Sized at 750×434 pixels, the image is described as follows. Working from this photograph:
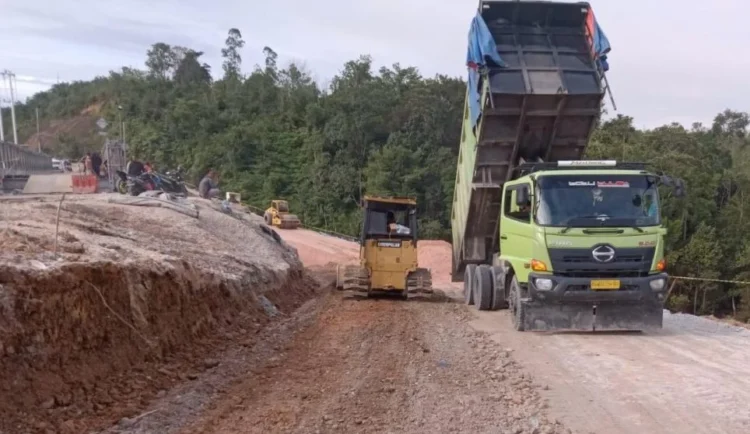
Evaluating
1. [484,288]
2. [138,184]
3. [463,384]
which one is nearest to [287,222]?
[138,184]

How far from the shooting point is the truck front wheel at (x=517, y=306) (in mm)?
10555

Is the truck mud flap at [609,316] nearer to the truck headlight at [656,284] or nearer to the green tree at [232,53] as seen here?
the truck headlight at [656,284]

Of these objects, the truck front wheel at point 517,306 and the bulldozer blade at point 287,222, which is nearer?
the truck front wheel at point 517,306

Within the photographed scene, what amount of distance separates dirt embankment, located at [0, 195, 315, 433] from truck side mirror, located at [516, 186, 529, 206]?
468 centimetres

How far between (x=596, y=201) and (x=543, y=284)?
157 centimetres

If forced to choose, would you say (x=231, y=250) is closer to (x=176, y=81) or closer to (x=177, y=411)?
(x=177, y=411)

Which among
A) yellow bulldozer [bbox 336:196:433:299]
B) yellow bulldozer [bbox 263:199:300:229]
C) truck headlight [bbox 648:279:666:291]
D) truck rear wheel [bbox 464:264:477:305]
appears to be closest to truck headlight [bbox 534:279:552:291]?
truck headlight [bbox 648:279:666:291]

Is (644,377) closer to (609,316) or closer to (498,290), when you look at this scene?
(609,316)

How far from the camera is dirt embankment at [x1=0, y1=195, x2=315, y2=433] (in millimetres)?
5496

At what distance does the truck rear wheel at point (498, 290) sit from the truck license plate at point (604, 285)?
3.05m

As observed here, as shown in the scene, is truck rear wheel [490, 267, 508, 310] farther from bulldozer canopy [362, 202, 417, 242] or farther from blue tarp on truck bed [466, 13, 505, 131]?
bulldozer canopy [362, 202, 417, 242]

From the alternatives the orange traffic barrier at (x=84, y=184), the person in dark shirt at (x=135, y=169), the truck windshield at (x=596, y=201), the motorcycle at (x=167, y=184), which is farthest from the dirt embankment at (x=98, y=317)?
the orange traffic barrier at (x=84, y=184)

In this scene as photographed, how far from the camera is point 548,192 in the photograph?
1048 centimetres

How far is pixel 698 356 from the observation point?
8.59m
